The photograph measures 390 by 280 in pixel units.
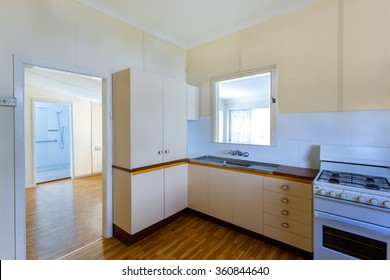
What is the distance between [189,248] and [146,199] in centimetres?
74

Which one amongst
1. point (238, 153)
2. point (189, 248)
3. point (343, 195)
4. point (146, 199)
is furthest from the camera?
point (238, 153)

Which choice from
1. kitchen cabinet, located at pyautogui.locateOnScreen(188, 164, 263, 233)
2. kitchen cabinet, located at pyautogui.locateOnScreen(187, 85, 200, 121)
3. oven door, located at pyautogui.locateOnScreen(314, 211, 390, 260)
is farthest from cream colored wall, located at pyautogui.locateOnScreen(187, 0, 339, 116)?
oven door, located at pyautogui.locateOnScreen(314, 211, 390, 260)

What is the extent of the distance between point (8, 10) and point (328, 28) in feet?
9.90

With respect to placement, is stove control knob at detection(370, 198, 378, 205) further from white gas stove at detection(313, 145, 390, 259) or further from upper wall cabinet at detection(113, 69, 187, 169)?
upper wall cabinet at detection(113, 69, 187, 169)

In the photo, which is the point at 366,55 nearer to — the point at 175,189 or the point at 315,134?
the point at 315,134

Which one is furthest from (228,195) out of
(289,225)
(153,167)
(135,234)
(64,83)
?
(64,83)

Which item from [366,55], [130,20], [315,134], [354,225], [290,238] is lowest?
[290,238]

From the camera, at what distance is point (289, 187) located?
1.98 metres

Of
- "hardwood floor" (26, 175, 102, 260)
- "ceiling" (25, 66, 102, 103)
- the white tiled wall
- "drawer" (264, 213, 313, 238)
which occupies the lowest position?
"hardwood floor" (26, 175, 102, 260)

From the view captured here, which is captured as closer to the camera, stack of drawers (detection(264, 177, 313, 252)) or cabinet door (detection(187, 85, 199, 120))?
stack of drawers (detection(264, 177, 313, 252))

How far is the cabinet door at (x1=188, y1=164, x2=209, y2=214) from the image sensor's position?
2702mm

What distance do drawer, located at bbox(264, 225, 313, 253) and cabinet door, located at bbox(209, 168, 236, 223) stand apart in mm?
495

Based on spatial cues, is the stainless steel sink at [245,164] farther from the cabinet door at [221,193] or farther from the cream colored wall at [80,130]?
the cream colored wall at [80,130]

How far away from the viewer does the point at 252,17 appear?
248cm
